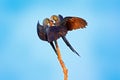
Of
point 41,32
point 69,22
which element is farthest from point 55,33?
point 69,22

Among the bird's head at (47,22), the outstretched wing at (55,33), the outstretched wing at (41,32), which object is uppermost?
the bird's head at (47,22)

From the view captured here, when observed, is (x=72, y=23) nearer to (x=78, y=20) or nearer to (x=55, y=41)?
(x=78, y=20)

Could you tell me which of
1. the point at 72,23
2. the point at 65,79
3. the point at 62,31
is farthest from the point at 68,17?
the point at 65,79

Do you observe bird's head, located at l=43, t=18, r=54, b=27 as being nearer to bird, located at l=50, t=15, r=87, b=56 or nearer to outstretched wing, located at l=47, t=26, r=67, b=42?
bird, located at l=50, t=15, r=87, b=56

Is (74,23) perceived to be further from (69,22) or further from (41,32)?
(41,32)

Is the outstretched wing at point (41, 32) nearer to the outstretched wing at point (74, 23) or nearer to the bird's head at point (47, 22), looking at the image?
the bird's head at point (47, 22)

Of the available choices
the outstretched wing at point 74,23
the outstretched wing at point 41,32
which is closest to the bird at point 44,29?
the outstretched wing at point 41,32
